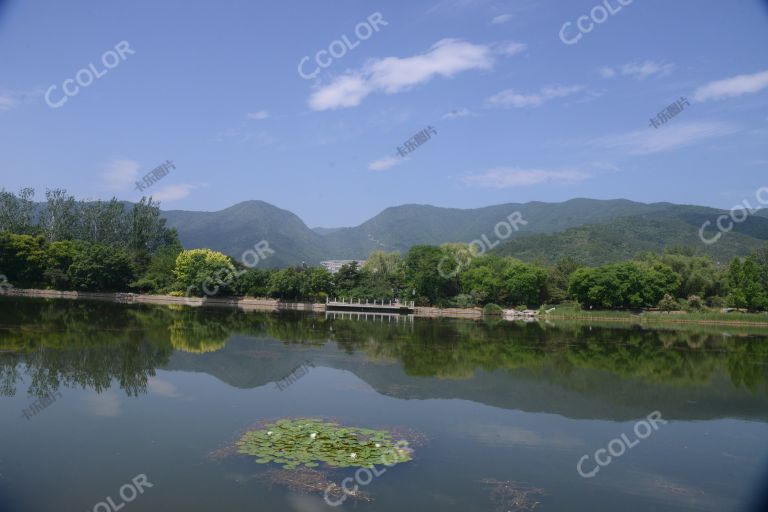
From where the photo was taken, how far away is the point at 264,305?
46062 mm

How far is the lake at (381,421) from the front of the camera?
736cm

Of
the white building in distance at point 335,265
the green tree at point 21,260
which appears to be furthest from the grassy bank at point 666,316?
the green tree at point 21,260

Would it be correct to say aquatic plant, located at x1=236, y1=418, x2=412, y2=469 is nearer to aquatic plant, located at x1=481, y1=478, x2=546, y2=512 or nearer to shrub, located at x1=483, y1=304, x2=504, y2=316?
aquatic plant, located at x1=481, y1=478, x2=546, y2=512

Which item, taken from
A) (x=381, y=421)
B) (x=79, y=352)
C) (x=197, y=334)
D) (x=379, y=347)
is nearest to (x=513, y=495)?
(x=381, y=421)

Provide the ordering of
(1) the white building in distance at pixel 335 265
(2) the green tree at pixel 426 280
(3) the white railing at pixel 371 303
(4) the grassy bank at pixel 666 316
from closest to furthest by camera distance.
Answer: (4) the grassy bank at pixel 666 316 < (3) the white railing at pixel 371 303 < (2) the green tree at pixel 426 280 < (1) the white building in distance at pixel 335 265

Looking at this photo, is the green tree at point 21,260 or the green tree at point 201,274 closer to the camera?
the green tree at point 21,260

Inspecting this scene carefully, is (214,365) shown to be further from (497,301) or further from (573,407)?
(497,301)

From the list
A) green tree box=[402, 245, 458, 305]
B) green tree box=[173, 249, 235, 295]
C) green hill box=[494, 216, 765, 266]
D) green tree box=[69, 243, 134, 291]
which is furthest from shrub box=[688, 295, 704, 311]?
green tree box=[69, 243, 134, 291]

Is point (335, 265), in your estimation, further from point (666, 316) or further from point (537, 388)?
point (537, 388)

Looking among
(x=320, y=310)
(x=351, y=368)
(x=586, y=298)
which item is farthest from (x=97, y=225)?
(x=351, y=368)

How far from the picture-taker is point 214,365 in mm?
15898

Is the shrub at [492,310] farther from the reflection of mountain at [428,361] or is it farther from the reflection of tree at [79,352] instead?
the reflection of tree at [79,352]

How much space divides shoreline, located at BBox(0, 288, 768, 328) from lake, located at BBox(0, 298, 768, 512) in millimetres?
21209

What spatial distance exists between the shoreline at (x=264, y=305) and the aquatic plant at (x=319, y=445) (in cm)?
3312
